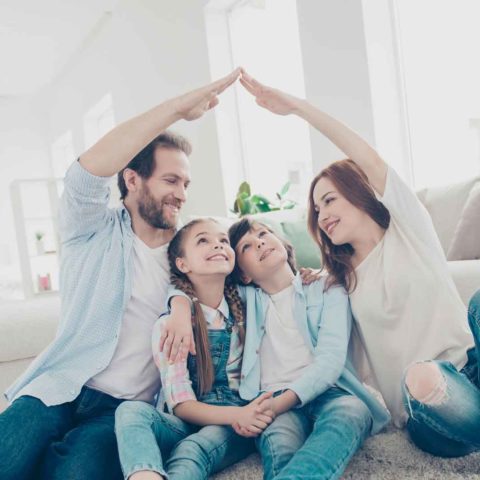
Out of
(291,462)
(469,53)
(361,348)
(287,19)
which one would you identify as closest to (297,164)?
(287,19)

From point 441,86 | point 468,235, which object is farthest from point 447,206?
A: point 441,86

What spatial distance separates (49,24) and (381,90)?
3925 millimetres

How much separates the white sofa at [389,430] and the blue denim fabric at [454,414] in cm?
3

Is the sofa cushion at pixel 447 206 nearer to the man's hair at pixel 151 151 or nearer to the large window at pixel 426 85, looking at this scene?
the large window at pixel 426 85

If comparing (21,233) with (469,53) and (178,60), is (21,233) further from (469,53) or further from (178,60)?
(469,53)

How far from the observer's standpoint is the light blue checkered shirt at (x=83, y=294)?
1.38 metres

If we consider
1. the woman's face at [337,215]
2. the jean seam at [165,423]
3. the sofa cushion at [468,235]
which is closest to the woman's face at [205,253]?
the woman's face at [337,215]

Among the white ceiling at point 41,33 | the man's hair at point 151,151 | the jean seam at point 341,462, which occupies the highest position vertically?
the white ceiling at point 41,33

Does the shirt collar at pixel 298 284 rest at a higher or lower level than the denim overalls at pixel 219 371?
higher

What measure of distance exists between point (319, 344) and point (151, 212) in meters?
0.56

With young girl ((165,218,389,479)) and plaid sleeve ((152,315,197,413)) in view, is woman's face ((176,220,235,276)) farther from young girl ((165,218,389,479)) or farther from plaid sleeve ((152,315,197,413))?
plaid sleeve ((152,315,197,413))

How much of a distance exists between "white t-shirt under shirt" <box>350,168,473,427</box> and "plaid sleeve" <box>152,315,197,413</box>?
1.45 feet

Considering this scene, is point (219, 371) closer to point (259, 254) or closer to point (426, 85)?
point (259, 254)

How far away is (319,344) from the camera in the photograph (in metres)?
1.36
